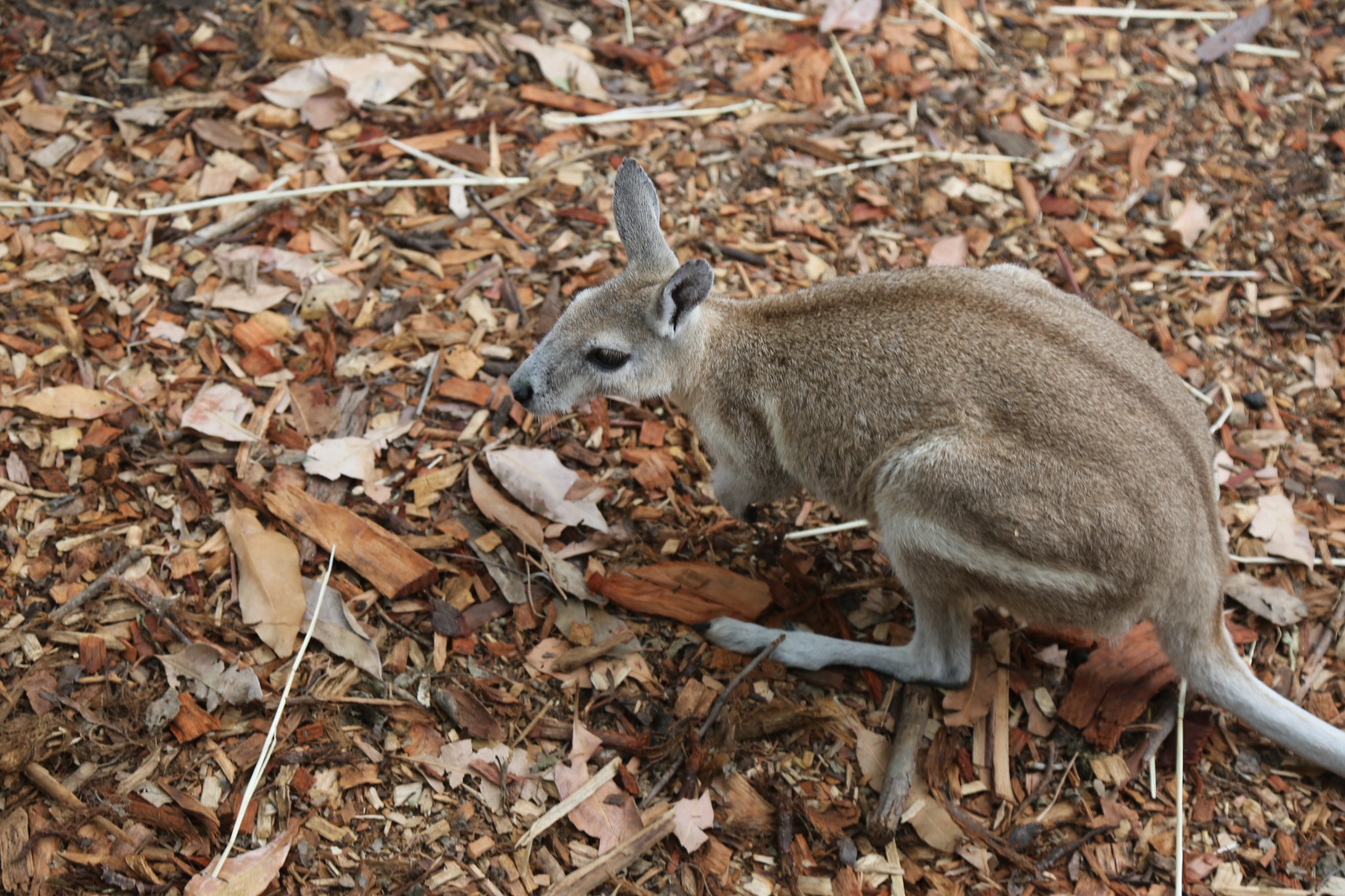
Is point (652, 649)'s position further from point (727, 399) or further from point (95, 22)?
point (95, 22)

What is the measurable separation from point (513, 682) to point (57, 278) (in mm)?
3262

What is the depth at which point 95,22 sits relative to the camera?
21.1 ft

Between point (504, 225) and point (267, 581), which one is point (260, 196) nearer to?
point (504, 225)

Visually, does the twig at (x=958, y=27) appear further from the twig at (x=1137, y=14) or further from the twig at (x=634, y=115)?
the twig at (x=634, y=115)

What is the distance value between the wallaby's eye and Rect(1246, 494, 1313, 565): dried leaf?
3083 mm

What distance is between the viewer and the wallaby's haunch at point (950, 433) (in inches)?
151

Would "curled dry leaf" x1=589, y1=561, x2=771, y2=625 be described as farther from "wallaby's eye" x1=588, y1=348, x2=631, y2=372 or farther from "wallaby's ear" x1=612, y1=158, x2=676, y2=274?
"wallaby's ear" x1=612, y1=158, x2=676, y2=274

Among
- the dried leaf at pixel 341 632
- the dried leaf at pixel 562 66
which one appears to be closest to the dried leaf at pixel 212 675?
the dried leaf at pixel 341 632

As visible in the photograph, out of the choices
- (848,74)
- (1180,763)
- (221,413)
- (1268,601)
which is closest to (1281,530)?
(1268,601)

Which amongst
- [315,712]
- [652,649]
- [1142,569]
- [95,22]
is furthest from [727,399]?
[95,22]

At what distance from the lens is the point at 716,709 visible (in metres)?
4.29

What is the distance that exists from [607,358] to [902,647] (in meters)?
1.75

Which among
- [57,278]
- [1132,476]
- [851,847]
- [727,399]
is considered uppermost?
[1132,476]

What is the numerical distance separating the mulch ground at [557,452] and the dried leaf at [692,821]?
0.04 ft
